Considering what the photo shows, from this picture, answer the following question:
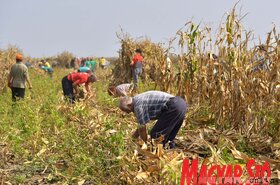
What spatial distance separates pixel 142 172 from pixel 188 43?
159 inches

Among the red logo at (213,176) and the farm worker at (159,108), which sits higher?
the farm worker at (159,108)

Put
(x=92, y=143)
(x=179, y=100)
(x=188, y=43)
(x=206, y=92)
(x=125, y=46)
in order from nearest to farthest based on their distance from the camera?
(x=92, y=143), (x=179, y=100), (x=206, y=92), (x=188, y=43), (x=125, y=46)

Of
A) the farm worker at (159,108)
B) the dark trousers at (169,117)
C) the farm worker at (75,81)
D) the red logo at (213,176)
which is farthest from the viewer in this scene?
the farm worker at (75,81)

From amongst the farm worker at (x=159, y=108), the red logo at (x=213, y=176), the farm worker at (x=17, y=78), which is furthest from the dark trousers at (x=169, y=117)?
the farm worker at (x=17, y=78)

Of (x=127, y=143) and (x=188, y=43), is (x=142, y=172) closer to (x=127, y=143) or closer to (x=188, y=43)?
(x=127, y=143)

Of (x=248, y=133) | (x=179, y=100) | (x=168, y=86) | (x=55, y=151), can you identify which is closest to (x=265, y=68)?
Result: (x=248, y=133)

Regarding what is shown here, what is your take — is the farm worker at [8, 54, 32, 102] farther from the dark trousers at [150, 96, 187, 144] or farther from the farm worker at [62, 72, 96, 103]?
the dark trousers at [150, 96, 187, 144]

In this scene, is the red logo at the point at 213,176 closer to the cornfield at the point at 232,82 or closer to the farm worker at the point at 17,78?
the cornfield at the point at 232,82

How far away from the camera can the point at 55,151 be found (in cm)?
531

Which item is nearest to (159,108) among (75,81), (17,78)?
(75,81)

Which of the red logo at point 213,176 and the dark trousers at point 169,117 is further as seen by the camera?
the dark trousers at point 169,117

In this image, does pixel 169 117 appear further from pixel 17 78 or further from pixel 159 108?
pixel 17 78

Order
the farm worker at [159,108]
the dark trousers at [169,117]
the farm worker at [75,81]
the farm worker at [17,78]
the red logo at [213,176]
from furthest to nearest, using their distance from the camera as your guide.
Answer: the farm worker at [17,78], the farm worker at [75,81], the dark trousers at [169,117], the farm worker at [159,108], the red logo at [213,176]

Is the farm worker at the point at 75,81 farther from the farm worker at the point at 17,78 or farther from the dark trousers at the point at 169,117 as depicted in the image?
the dark trousers at the point at 169,117
